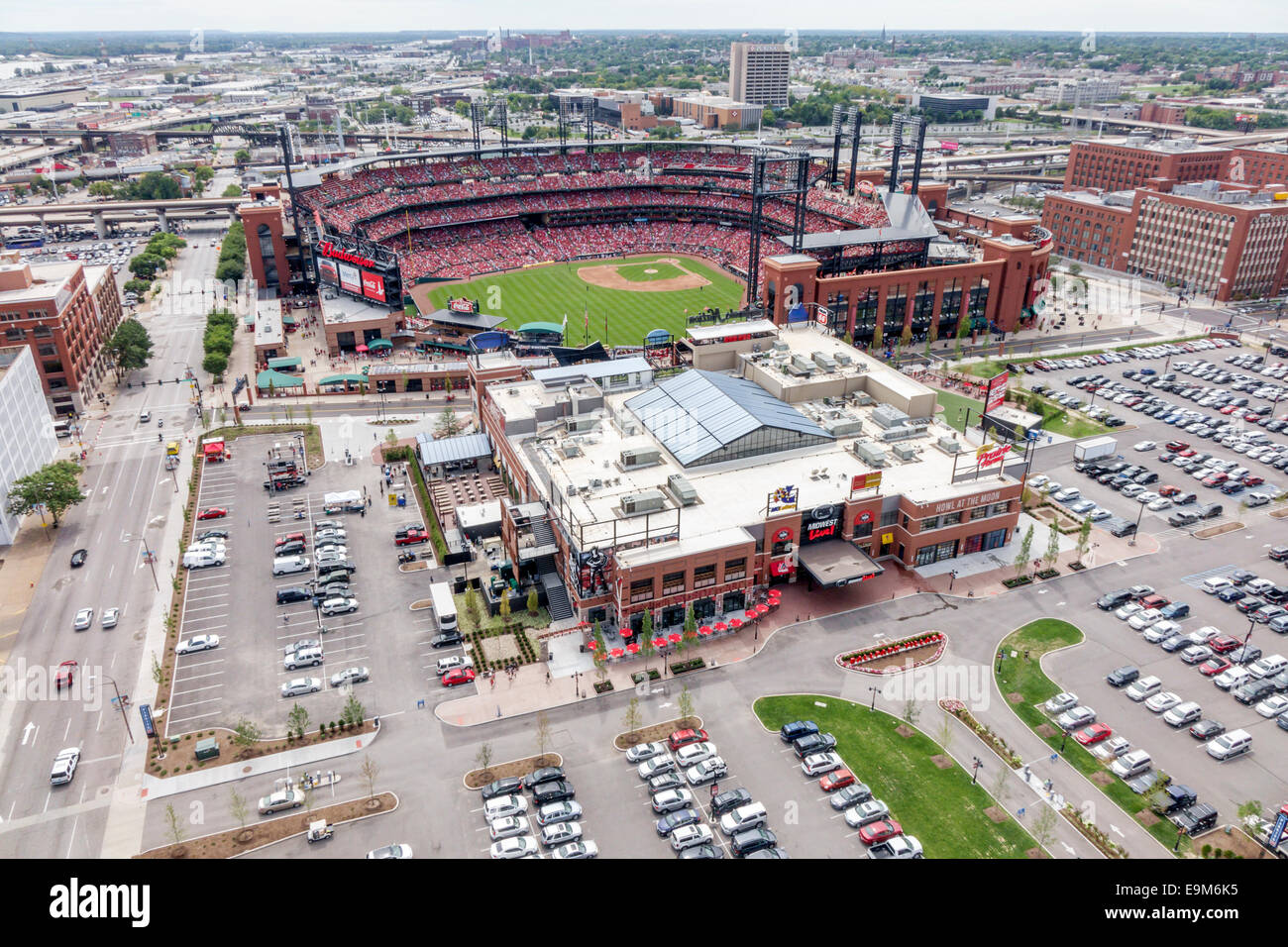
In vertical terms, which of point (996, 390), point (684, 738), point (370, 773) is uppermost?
point (996, 390)

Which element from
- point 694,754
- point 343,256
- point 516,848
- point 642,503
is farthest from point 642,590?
point 343,256

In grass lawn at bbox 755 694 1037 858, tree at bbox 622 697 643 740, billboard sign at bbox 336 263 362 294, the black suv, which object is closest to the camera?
grass lawn at bbox 755 694 1037 858

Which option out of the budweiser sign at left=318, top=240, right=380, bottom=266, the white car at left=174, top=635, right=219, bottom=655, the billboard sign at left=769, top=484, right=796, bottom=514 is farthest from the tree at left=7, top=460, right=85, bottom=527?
the billboard sign at left=769, top=484, right=796, bottom=514

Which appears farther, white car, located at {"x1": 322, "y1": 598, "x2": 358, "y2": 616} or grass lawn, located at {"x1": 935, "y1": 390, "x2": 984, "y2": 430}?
grass lawn, located at {"x1": 935, "y1": 390, "x2": 984, "y2": 430}

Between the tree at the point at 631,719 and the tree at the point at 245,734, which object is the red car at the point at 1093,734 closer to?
the tree at the point at 631,719

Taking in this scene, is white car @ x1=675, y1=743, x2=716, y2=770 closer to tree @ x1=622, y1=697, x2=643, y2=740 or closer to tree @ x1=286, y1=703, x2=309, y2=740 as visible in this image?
tree @ x1=622, y1=697, x2=643, y2=740

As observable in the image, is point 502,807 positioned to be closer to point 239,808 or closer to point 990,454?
point 239,808
